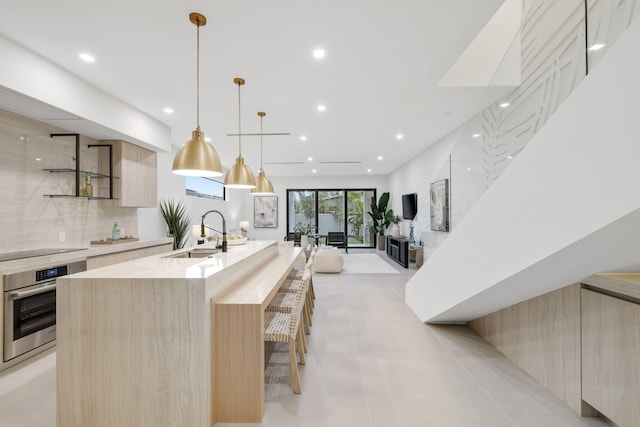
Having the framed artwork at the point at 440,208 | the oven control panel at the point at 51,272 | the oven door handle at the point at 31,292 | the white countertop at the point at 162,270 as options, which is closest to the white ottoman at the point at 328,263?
the framed artwork at the point at 440,208

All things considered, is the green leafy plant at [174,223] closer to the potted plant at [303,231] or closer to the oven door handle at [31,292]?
the oven door handle at [31,292]

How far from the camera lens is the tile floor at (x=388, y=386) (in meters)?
1.89

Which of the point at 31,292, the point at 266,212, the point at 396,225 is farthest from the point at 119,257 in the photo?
the point at 266,212

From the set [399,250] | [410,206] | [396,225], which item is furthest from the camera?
[396,225]

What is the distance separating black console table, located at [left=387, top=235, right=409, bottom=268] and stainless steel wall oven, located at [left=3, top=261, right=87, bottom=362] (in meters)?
6.16

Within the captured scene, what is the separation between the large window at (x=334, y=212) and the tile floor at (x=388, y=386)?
24.5ft

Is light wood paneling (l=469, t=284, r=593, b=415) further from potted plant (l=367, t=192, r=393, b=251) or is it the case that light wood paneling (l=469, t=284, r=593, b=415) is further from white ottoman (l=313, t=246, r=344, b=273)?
potted plant (l=367, t=192, r=393, b=251)

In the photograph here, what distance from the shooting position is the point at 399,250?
740 centimetres

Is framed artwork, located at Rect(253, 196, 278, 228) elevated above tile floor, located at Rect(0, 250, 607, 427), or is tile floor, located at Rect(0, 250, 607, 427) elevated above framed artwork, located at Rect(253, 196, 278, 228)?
framed artwork, located at Rect(253, 196, 278, 228)

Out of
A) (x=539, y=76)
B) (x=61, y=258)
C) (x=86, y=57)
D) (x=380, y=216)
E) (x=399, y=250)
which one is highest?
(x=86, y=57)

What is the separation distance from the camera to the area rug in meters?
6.48

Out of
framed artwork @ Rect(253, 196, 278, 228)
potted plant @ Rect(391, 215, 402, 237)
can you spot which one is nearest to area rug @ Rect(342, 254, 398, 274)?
potted plant @ Rect(391, 215, 402, 237)

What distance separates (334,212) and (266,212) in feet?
8.60

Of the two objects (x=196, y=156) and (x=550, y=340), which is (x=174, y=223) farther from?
(x=550, y=340)
